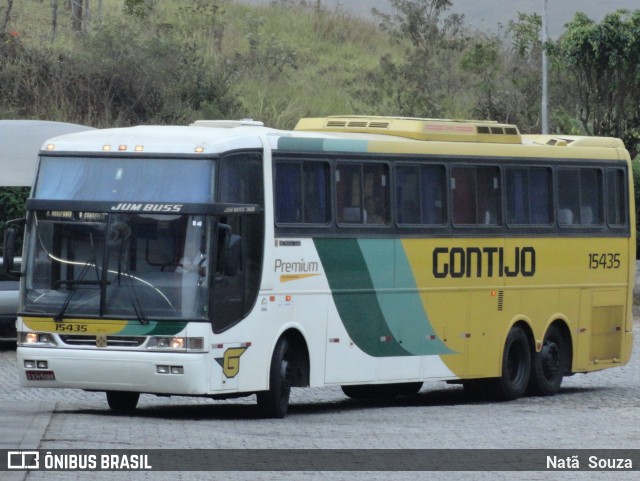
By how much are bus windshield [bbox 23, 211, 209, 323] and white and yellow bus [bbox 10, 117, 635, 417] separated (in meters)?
0.02

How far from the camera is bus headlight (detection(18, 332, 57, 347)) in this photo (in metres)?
16.6

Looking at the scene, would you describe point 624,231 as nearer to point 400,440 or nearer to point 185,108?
point 400,440

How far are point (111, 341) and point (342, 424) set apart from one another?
249 centimetres

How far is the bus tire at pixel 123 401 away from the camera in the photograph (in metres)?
17.8

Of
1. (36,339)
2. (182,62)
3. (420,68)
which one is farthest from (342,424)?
(420,68)

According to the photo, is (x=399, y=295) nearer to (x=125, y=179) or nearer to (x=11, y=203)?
(x=125, y=179)

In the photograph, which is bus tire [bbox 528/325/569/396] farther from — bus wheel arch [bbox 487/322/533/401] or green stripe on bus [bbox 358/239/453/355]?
green stripe on bus [bbox 358/239/453/355]

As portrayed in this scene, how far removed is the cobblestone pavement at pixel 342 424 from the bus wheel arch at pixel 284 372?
Result: 199 millimetres

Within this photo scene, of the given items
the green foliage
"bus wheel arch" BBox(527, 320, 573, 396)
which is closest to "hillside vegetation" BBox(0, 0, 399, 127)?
the green foliage

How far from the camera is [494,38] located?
66.8 metres

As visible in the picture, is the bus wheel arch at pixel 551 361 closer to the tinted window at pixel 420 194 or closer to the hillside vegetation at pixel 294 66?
the tinted window at pixel 420 194

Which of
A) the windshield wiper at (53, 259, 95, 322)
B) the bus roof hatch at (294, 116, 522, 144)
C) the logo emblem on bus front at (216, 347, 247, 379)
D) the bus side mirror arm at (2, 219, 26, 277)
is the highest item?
the bus roof hatch at (294, 116, 522, 144)

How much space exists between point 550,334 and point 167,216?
23.1 feet

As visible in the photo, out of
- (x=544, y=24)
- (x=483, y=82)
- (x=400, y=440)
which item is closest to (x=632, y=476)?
(x=400, y=440)
